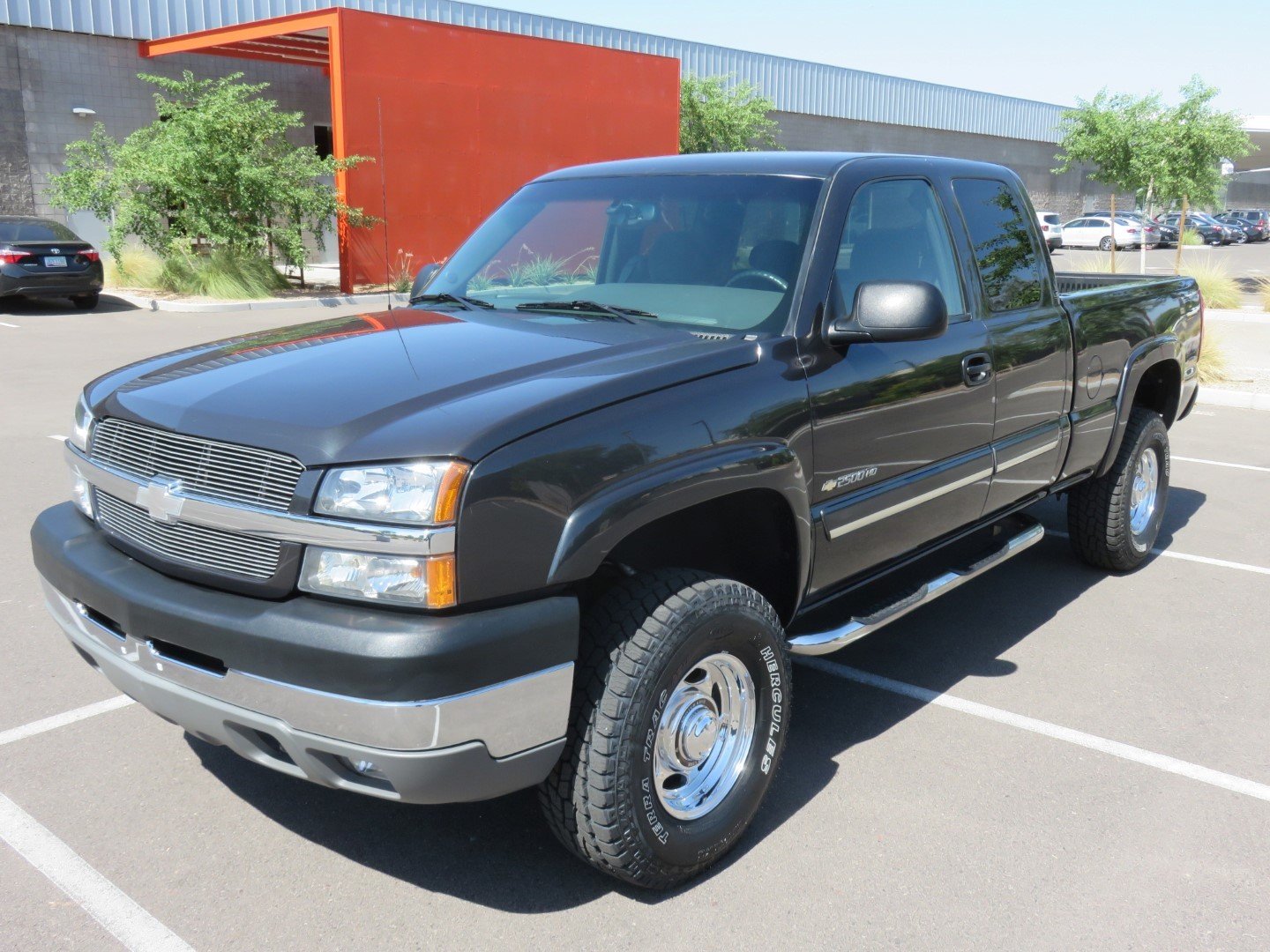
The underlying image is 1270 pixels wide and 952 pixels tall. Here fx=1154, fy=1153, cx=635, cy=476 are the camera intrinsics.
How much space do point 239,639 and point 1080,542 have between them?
458 cm

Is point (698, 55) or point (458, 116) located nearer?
point (458, 116)

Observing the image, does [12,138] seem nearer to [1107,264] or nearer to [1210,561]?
[1107,264]

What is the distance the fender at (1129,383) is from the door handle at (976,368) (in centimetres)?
155

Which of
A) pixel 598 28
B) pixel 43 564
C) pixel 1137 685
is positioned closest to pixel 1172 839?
pixel 1137 685

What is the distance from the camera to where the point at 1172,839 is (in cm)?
340

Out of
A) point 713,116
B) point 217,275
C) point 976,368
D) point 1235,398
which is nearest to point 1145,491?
point 976,368

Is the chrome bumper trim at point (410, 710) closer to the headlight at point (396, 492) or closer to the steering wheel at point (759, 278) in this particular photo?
the headlight at point (396, 492)

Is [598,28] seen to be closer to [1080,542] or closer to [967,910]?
[1080,542]

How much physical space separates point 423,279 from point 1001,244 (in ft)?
7.77

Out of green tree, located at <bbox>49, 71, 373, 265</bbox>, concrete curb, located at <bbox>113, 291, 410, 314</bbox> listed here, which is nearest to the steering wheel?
concrete curb, located at <bbox>113, 291, 410, 314</bbox>

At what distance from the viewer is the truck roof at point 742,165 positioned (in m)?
3.94

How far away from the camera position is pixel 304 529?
2.59 m

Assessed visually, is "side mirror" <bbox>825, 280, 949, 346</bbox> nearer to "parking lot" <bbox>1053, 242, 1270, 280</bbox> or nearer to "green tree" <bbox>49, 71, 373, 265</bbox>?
"green tree" <bbox>49, 71, 373, 265</bbox>

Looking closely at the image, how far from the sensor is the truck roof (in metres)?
3.94
